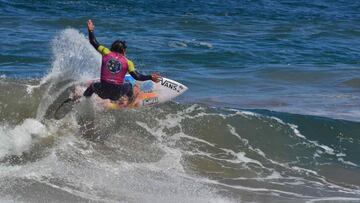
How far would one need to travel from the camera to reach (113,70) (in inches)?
413

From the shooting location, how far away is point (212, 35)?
24.1 meters

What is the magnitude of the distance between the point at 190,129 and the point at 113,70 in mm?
1867

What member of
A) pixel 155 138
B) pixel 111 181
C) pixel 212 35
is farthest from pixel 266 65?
pixel 111 181

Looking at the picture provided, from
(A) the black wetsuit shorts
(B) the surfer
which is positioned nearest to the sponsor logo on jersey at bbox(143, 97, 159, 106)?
(A) the black wetsuit shorts

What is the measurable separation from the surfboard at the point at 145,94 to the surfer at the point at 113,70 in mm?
568

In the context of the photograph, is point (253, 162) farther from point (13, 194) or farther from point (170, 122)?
point (13, 194)

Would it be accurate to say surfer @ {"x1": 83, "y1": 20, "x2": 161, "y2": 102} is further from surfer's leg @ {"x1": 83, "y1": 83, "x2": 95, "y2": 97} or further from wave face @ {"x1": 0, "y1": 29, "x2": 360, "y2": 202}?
wave face @ {"x1": 0, "y1": 29, "x2": 360, "y2": 202}

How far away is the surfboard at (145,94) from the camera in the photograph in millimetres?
11484

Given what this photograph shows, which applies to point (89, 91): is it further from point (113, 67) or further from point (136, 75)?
point (136, 75)

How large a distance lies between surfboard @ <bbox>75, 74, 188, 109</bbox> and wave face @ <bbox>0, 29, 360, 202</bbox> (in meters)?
0.19

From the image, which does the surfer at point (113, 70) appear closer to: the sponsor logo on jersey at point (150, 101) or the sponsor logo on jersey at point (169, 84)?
the sponsor logo on jersey at point (150, 101)

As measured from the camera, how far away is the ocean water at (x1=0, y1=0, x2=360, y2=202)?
356 inches

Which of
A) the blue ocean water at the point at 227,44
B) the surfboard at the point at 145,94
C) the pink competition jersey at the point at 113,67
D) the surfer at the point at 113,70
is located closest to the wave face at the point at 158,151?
the surfboard at the point at 145,94

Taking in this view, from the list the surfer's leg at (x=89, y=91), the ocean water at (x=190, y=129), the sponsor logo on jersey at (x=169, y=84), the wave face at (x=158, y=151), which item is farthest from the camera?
the sponsor logo on jersey at (x=169, y=84)
